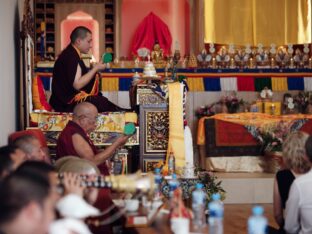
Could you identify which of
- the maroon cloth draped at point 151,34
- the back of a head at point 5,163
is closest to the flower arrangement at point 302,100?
the maroon cloth draped at point 151,34

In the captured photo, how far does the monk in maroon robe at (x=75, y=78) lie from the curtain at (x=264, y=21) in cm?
555

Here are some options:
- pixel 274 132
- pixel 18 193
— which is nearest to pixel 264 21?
pixel 274 132

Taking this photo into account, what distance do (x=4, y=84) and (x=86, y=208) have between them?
3.58 m

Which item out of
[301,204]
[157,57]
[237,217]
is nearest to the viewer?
[301,204]

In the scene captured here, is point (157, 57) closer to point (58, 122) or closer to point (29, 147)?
point (58, 122)

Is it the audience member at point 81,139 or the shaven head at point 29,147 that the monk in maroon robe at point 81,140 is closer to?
the audience member at point 81,139

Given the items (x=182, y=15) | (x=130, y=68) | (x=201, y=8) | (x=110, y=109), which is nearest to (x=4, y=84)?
(x=110, y=109)

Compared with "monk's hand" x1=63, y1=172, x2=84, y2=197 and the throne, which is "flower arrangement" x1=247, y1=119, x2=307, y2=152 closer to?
the throne

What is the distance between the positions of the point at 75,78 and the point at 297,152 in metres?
3.40

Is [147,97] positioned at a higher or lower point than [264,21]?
lower

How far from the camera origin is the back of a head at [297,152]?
3299mm

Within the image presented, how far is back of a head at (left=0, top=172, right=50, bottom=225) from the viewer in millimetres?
1847

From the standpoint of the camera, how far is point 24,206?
6.06ft

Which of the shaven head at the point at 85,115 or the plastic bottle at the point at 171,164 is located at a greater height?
the shaven head at the point at 85,115
